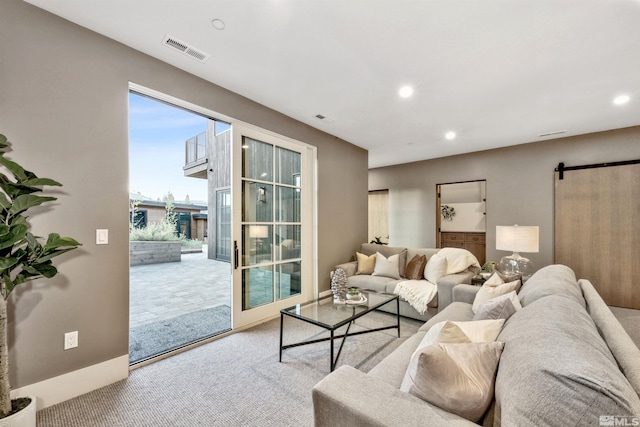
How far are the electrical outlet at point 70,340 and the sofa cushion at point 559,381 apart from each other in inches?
102

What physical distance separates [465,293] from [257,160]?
9.04 ft

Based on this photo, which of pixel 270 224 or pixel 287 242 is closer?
pixel 270 224

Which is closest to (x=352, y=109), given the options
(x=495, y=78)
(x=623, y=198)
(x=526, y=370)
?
(x=495, y=78)

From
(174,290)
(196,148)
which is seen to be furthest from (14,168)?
(196,148)

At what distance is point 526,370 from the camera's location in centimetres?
86

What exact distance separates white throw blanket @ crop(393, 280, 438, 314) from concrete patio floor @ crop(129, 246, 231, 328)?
101 inches

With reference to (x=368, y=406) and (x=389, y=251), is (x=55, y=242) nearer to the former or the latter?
(x=368, y=406)

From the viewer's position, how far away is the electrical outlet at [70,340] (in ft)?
6.33

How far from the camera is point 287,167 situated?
12.3 feet

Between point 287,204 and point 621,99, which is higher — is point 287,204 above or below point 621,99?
below

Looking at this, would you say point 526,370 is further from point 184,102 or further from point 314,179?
point 314,179

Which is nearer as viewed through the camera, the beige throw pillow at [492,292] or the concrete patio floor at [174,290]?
the beige throw pillow at [492,292]

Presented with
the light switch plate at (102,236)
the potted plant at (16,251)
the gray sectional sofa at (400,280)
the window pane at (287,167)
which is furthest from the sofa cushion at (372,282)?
the potted plant at (16,251)

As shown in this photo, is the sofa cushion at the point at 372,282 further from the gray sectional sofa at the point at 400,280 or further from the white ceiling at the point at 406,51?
the white ceiling at the point at 406,51
